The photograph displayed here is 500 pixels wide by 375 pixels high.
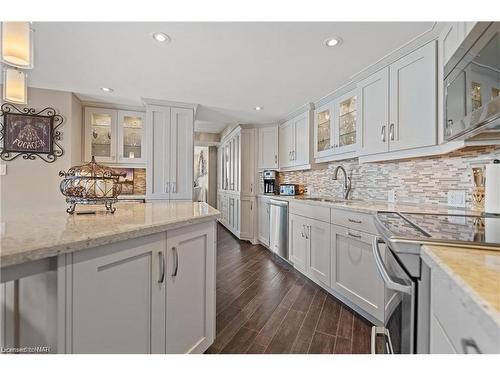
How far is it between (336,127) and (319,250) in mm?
1472

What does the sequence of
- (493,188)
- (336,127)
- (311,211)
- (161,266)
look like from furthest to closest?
(336,127) → (311,211) → (493,188) → (161,266)

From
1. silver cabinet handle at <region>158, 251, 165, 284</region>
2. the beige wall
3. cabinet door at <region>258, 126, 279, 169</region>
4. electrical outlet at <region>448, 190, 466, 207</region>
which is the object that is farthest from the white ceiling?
silver cabinet handle at <region>158, 251, 165, 284</region>

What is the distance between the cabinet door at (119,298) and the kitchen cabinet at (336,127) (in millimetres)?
2292

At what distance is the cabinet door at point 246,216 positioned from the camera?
4441mm

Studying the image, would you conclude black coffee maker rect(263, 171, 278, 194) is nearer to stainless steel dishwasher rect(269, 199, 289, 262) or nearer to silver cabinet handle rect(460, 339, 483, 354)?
stainless steel dishwasher rect(269, 199, 289, 262)

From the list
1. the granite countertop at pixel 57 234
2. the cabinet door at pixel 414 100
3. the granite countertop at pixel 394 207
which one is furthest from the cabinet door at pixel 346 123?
the granite countertop at pixel 57 234

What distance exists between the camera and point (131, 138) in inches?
145

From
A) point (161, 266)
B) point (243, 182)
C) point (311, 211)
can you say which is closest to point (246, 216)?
point (243, 182)

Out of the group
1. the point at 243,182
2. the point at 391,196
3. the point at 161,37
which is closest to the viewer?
the point at 161,37

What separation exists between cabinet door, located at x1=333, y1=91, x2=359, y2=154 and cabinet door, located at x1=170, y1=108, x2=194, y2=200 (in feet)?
6.58

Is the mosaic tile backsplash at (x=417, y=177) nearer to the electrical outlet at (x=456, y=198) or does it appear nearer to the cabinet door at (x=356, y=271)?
the electrical outlet at (x=456, y=198)

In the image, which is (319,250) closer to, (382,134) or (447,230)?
(382,134)
